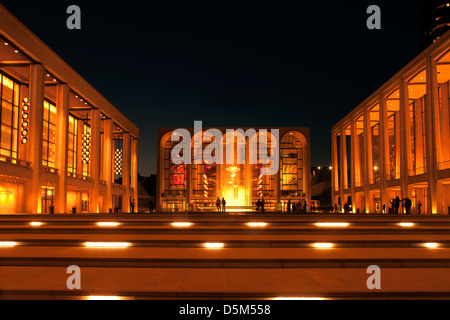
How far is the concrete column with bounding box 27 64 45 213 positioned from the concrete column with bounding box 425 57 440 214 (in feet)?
92.5

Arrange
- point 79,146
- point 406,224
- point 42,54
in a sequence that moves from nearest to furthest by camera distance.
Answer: point 406,224 → point 42,54 → point 79,146

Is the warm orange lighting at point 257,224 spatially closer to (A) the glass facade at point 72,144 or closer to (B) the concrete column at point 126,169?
(A) the glass facade at point 72,144

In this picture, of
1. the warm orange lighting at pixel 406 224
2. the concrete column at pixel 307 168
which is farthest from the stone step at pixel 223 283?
the concrete column at pixel 307 168

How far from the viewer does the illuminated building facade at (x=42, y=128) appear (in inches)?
1007

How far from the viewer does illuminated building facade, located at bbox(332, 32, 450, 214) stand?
2858 centimetres

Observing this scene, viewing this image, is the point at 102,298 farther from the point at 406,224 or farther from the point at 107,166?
the point at 107,166

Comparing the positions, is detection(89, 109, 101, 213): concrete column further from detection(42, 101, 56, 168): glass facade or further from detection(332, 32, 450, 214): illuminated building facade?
detection(332, 32, 450, 214): illuminated building facade

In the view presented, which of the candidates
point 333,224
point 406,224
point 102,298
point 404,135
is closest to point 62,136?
point 333,224

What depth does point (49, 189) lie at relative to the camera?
34.7 meters

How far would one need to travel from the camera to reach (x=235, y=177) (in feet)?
215

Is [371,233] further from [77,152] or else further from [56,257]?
[77,152]

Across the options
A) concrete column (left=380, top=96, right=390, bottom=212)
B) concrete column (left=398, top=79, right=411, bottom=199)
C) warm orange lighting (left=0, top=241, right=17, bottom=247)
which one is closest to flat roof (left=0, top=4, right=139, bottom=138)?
warm orange lighting (left=0, top=241, right=17, bottom=247)

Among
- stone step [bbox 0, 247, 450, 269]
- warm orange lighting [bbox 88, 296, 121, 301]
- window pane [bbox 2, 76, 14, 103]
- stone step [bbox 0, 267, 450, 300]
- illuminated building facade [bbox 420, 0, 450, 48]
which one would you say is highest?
illuminated building facade [bbox 420, 0, 450, 48]

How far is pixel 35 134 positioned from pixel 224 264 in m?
23.4
